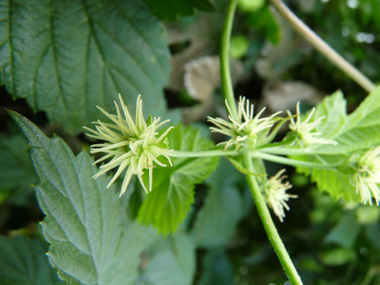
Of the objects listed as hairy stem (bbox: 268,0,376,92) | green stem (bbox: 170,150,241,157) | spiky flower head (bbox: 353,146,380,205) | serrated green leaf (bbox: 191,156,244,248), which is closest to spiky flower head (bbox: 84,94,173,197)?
green stem (bbox: 170,150,241,157)

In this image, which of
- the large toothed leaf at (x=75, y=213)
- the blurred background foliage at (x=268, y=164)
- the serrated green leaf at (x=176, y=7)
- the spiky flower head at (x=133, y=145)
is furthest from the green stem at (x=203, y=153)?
the blurred background foliage at (x=268, y=164)

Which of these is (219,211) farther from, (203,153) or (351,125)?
(203,153)

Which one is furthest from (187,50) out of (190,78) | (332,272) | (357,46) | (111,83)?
(332,272)

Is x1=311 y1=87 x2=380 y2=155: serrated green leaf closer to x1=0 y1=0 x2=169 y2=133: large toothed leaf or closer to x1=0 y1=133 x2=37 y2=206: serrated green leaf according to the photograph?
x1=0 y1=0 x2=169 y2=133: large toothed leaf

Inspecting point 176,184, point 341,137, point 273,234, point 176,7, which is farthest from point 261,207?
point 176,7

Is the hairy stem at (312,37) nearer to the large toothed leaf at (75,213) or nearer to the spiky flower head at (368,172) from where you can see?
the spiky flower head at (368,172)

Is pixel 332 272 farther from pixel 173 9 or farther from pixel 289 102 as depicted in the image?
pixel 173 9

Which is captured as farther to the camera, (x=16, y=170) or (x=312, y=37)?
(x=16, y=170)
